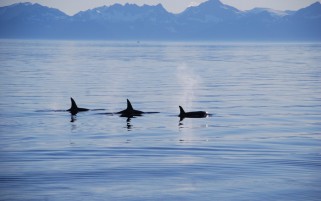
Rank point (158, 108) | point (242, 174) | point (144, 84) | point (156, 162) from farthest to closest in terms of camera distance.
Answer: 1. point (144, 84)
2. point (158, 108)
3. point (156, 162)
4. point (242, 174)

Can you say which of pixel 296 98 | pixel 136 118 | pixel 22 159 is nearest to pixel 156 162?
pixel 22 159

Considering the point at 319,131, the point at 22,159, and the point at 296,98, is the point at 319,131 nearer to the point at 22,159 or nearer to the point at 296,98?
the point at 22,159

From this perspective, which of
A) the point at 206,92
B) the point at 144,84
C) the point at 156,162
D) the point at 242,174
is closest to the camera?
the point at 242,174

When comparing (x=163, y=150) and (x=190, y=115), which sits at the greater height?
(x=190, y=115)

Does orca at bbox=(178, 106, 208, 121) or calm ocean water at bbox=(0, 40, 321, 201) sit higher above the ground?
orca at bbox=(178, 106, 208, 121)

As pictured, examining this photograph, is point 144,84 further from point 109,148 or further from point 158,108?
point 109,148

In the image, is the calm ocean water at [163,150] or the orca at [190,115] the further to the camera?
the orca at [190,115]

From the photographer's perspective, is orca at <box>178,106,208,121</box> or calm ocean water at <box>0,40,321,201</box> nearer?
calm ocean water at <box>0,40,321,201</box>

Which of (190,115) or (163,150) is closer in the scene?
(163,150)

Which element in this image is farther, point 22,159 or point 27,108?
point 27,108

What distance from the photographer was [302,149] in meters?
23.4

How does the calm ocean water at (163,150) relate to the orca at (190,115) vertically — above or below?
below

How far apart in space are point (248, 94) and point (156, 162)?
3144cm

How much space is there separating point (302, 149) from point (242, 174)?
577 centimetres
